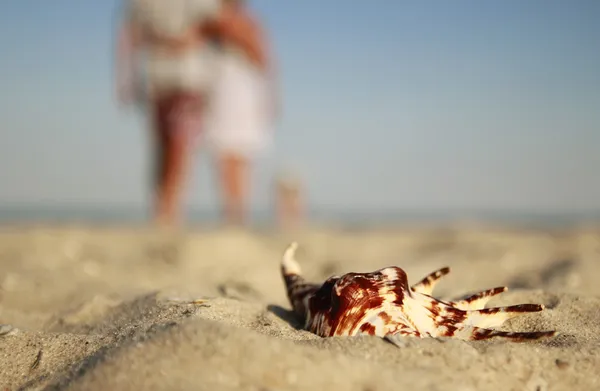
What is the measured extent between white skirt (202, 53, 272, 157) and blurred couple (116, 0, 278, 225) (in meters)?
0.01

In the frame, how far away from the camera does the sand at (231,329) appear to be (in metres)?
1.42

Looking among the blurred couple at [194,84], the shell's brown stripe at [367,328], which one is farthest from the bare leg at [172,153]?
the shell's brown stripe at [367,328]

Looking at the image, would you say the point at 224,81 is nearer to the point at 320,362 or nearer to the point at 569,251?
the point at 569,251

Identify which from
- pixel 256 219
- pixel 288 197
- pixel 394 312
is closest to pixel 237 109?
pixel 288 197

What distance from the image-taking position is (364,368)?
1449 millimetres

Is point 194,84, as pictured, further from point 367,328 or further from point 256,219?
point 256,219

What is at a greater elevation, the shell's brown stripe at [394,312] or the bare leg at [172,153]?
the bare leg at [172,153]

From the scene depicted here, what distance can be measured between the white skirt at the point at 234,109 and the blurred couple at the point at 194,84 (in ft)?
0.03

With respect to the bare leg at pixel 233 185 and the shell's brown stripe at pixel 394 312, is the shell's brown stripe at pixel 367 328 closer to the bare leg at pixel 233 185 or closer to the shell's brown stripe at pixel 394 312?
the shell's brown stripe at pixel 394 312

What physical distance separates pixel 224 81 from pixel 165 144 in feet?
2.96

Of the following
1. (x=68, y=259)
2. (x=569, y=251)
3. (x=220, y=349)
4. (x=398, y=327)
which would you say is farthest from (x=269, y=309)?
(x=569, y=251)

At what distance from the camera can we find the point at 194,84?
6.09 metres

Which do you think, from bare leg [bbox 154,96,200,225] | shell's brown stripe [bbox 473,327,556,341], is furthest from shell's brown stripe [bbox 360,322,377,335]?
bare leg [bbox 154,96,200,225]

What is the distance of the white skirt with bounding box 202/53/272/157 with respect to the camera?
627 centimetres
